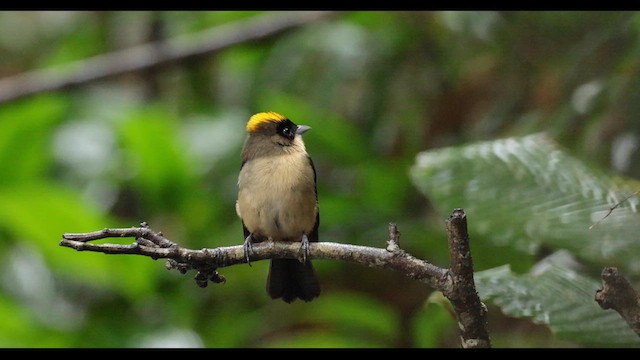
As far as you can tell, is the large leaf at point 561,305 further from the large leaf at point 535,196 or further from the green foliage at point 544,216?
the large leaf at point 535,196

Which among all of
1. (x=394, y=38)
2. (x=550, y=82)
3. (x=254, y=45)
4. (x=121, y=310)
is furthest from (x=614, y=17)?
(x=121, y=310)

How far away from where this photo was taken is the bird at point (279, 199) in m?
2.00

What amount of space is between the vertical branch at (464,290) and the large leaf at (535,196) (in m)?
0.74

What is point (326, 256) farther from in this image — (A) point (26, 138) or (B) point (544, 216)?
(A) point (26, 138)

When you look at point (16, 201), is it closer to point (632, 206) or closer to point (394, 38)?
point (394, 38)

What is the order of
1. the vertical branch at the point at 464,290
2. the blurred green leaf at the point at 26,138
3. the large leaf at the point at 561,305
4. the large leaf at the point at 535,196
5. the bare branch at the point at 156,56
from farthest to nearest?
the bare branch at the point at 156,56 < the blurred green leaf at the point at 26,138 < the large leaf at the point at 535,196 < the large leaf at the point at 561,305 < the vertical branch at the point at 464,290

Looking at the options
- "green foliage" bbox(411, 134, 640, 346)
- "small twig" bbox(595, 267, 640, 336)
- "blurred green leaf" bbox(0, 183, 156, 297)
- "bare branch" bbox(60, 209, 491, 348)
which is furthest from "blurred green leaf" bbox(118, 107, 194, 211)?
"small twig" bbox(595, 267, 640, 336)

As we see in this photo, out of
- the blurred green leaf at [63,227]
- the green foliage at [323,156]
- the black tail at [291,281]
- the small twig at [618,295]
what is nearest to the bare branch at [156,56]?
the green foliage at [323,156]

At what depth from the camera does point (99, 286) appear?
4.21 m

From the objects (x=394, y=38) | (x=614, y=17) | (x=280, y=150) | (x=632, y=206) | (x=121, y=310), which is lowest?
(x=632, y=206)

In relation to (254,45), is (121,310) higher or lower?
lower

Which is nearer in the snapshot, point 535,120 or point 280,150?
point 280,150

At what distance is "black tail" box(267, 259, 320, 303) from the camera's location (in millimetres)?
1956
